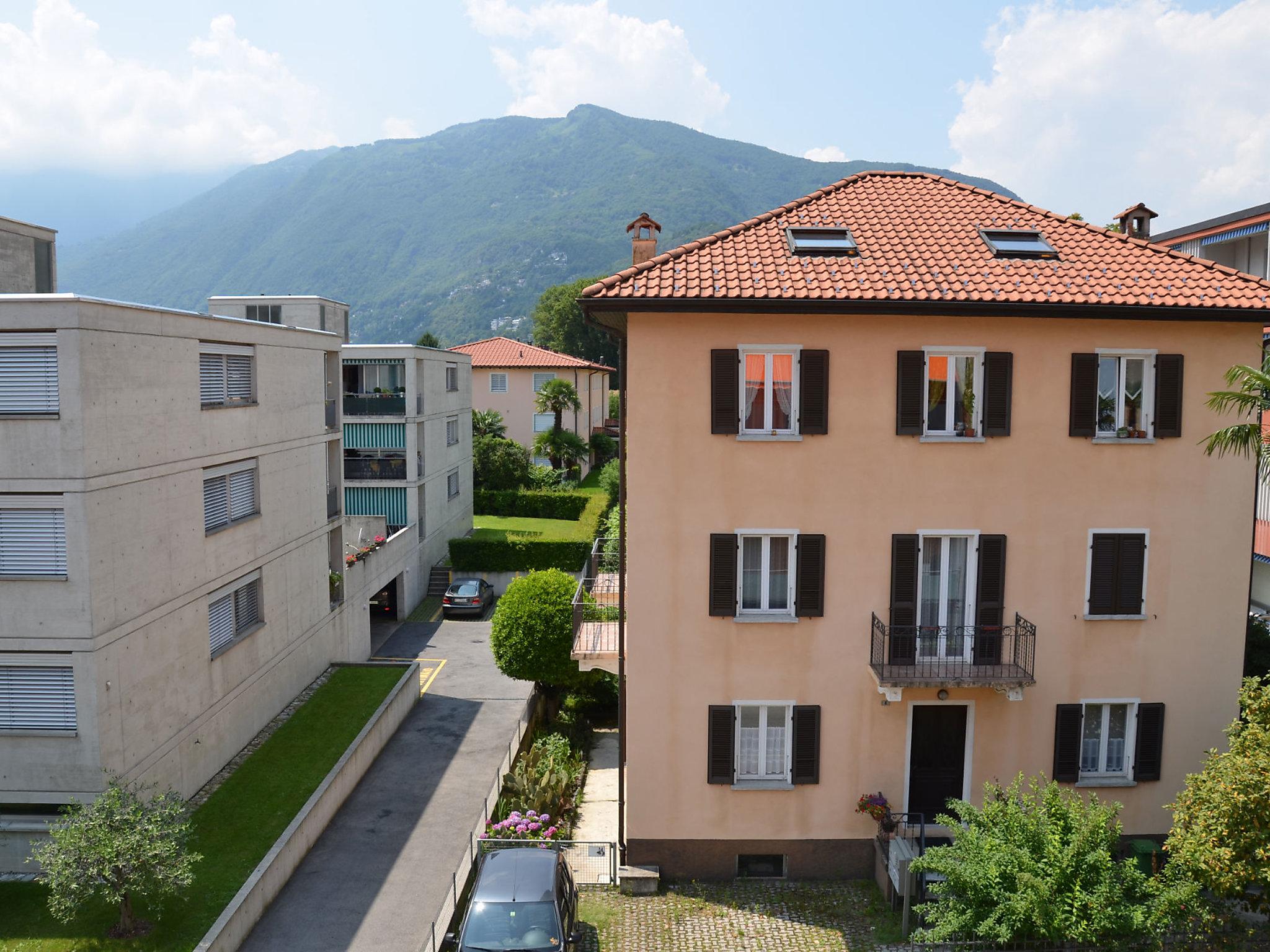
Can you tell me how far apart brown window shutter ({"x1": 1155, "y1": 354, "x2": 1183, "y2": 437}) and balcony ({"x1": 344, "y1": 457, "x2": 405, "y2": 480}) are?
28567 mm

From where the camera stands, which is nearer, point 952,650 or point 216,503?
point 952,650

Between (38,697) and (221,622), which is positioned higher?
(221,622)

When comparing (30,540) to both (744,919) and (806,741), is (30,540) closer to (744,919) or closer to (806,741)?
(744,919)

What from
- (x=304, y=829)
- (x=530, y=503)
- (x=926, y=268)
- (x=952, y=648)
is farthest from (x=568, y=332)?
(x=952, y=648)

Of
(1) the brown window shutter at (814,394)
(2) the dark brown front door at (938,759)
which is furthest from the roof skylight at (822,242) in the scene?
(2) the dark brown front door at (938,759)

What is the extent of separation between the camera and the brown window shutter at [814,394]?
15.6 metres

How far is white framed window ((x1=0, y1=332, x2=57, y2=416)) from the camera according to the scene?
14656 mm

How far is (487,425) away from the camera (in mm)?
57688

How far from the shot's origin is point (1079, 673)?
16297 millimetres

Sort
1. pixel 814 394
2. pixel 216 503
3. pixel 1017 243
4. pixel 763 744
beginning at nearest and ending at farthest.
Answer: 1. pixel 814 394
2. pixel 763 744
3. pixel 1017 243
4. pixel 216 503

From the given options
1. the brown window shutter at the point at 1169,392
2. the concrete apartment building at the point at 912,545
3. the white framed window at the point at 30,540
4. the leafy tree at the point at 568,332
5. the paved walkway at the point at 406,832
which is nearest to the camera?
the white framed window at the point at 30,540

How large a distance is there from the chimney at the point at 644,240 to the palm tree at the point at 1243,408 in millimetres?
10289

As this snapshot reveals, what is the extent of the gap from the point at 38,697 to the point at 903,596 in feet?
Result: 47.2

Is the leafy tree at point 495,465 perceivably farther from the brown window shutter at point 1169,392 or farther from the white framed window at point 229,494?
the brown window shutter at point 1169,392
